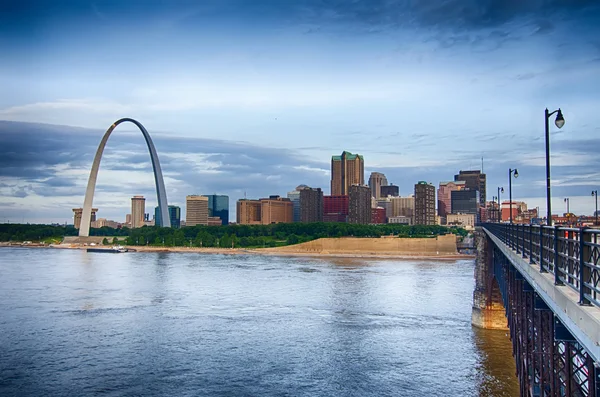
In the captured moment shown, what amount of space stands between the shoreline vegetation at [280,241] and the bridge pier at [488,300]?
277ft

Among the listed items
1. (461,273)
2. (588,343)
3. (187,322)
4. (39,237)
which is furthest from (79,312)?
(39,237)

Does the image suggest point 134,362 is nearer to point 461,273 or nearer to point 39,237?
point 461,273

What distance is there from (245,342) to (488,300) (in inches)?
633

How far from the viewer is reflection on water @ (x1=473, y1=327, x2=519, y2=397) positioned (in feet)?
82.8

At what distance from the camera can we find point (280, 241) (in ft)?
510

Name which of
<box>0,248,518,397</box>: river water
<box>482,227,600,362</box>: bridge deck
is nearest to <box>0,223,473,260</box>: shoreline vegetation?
<box>0,248,518,397</box>: river water

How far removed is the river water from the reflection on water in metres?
0.10

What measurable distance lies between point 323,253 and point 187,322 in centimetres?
9485

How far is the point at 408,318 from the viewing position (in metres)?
41.5

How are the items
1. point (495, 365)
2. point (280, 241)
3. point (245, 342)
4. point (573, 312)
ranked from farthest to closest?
1. point (280, 241)
2. point (245, 342)
3. point (495, 365)
4. point (573, 312)

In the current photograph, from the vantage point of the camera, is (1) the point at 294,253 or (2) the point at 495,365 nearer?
(2) the point at 495,365

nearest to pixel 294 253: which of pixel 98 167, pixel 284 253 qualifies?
pixel 284 253

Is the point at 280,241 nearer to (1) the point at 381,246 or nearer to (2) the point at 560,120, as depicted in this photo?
(1) the point at 381,246

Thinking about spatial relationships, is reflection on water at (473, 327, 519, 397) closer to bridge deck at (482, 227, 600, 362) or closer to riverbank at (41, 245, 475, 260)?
bridge deck at (482, 227, 600, 362)
